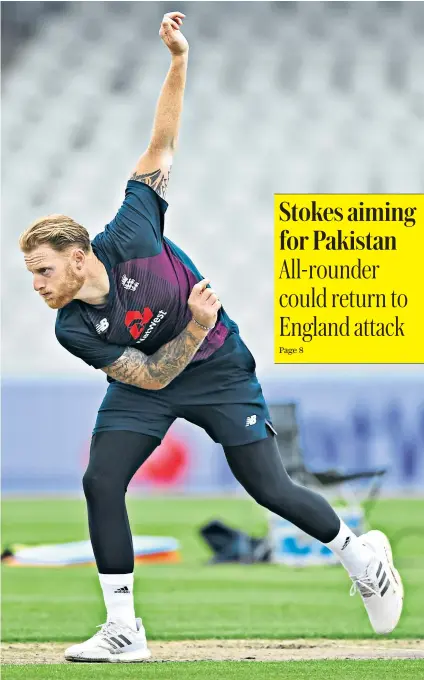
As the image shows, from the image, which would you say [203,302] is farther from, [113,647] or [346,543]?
[113,647]

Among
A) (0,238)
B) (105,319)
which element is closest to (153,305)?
(105,319)

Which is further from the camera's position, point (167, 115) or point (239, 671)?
point (167, 115)

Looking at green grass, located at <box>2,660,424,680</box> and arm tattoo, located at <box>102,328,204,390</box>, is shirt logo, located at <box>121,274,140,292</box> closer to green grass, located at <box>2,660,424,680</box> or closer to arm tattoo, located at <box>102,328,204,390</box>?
arm tattoo, located at <box>102,328,204,390</box>

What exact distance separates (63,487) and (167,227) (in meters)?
2.83

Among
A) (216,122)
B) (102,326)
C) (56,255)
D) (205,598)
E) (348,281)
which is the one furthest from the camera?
(216,122)

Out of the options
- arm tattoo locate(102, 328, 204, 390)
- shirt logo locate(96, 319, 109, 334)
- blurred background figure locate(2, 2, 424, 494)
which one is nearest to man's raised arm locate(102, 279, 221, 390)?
arm tattoo locate(102, 328, 204, 390)

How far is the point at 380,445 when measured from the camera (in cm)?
1159

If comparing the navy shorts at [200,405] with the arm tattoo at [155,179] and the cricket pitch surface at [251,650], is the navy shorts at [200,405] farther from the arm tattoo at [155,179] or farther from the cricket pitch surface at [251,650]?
the cricket pitch surface at [251,650]

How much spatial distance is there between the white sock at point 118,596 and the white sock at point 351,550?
682 millimetres

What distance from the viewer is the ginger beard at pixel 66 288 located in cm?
364

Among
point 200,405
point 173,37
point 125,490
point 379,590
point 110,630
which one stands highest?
point 173,37

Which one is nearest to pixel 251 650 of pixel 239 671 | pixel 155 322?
pixel 239 671

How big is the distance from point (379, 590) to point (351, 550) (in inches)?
7.6

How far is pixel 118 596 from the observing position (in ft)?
12.7
